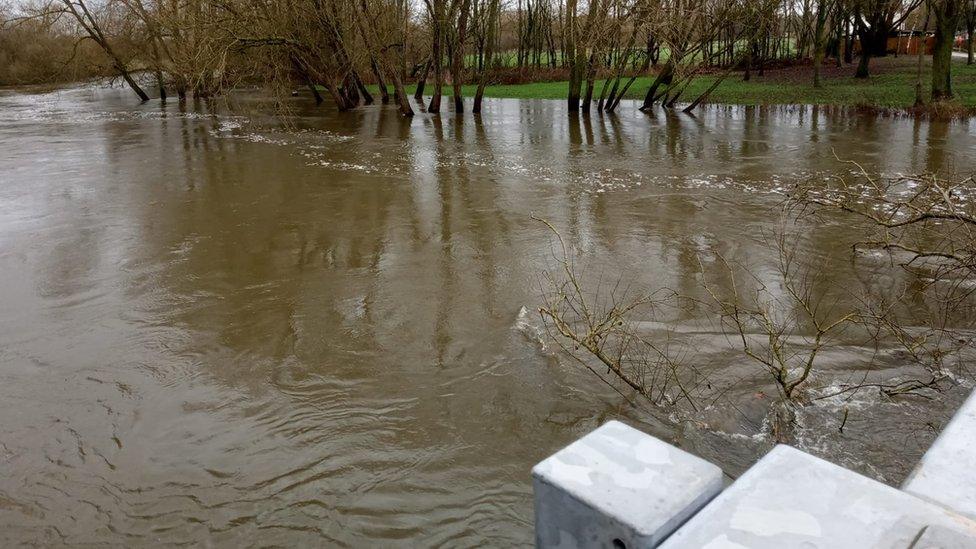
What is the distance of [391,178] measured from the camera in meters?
13.1

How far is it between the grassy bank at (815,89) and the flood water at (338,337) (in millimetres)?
9255

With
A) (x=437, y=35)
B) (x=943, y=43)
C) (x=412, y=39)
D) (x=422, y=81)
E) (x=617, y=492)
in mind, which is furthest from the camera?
(x=412, y=39)

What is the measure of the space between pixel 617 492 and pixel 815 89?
29222mm

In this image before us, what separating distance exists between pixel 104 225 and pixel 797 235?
30.4ft

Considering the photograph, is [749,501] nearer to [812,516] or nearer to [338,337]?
[812,516]

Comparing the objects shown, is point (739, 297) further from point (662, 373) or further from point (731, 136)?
point (731, 136)

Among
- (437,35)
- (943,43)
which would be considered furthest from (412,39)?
(943,43)

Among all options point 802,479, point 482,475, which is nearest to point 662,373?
point 482,475

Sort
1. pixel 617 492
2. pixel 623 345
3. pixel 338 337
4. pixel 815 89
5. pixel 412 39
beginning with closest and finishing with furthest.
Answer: pixel 617 492, pixel 623 345, pixel 338 337, pixel 815 89, pixel 412 39

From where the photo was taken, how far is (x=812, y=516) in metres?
1.85

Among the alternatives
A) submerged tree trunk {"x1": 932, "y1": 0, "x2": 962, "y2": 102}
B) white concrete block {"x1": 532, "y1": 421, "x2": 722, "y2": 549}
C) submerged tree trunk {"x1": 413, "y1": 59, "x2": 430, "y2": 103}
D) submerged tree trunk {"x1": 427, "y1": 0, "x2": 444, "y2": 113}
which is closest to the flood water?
white concrete block {"x1": 532, "y1": 421, "x2": 722, "y2": 549}

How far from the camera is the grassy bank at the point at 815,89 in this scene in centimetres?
2341

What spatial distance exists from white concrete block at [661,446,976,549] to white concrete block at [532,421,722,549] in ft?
0.35

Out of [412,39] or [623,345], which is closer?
[623,345]
